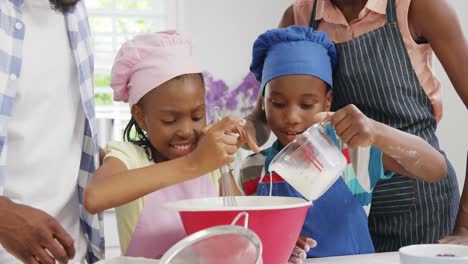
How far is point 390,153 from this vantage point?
4.40 ft

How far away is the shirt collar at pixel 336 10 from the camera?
59.7 inches

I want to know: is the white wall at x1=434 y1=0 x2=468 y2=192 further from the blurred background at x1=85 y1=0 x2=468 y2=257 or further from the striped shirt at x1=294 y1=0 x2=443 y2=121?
the blurred background at x1=85 y1=0 x2=468 y2=257

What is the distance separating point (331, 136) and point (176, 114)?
339mm

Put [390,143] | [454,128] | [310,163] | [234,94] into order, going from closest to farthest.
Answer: [310,163], [390,143], [454,128], [234,94]

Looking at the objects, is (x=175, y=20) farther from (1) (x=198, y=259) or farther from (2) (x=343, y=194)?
(1) (x=198, y=259)

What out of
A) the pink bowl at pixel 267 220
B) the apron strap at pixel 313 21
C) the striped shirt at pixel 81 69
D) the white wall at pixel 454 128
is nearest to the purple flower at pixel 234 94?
the white wall at pixel 454 128

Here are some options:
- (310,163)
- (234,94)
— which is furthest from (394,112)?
(234,94)

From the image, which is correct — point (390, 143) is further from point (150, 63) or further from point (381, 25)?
point (150, 63)

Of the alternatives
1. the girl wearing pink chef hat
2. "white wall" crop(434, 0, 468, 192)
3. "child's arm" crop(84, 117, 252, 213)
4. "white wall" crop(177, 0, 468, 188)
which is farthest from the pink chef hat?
"white wall" crop(177, 0, 468, 188)

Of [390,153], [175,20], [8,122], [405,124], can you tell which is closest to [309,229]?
[390,153]

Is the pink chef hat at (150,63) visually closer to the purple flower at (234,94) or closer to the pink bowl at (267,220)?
the pink bowl at (267,220)

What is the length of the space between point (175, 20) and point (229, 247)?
3205 millimetres

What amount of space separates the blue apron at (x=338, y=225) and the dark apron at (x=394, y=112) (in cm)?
20

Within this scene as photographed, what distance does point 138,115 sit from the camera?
4.54ft
